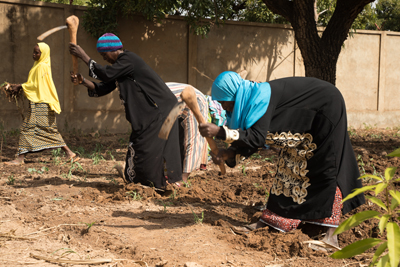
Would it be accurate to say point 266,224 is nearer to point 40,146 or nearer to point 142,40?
point 40,146

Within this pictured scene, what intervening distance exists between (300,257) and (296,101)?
111 cm

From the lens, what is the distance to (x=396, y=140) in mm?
9102

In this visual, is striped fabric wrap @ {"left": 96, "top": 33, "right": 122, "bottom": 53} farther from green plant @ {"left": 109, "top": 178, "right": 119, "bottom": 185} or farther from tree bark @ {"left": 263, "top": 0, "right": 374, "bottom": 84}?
tree bark @ {"left": 263, "top": 0, "right": 374, "bottom": 84}

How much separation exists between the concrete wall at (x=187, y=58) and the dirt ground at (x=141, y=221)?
332 centimetres

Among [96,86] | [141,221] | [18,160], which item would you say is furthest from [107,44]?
[18,160]

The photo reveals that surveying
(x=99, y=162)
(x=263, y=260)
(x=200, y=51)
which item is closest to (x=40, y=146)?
(x=99, y=162)

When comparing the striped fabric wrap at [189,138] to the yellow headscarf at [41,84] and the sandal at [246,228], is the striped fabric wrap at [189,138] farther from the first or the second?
the yellow headscarf at [41,84]

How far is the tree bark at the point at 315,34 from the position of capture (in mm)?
7680

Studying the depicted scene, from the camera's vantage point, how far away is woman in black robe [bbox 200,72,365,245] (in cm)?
300

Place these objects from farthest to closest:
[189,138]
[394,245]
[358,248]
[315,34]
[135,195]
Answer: [315,34], [189,138], [135,195], [358,248], [394,245]

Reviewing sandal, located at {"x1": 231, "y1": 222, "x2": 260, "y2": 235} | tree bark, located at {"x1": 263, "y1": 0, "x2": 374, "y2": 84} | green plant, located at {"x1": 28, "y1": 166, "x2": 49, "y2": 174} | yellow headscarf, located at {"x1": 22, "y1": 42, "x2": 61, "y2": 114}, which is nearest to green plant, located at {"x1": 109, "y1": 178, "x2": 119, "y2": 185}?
green plant, located at {"x1": 28, "y1": 166, "x2": 49, "y2": 174}

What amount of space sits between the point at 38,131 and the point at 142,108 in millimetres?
2303

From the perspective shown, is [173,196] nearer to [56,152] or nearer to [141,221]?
[141,221]

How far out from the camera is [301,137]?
3141 millimetres
